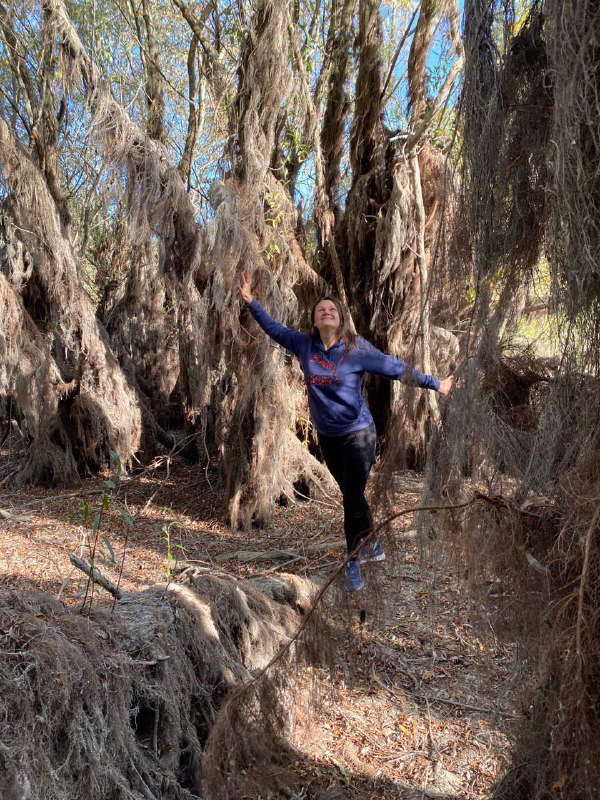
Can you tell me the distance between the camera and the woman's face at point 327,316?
3609mm

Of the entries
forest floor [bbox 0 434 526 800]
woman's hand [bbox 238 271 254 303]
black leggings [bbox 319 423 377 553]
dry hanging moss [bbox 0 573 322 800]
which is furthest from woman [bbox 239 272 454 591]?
dry hanging moss [bbox 0 573 322 800]

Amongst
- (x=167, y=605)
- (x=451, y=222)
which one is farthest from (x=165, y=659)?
(x=451, y=222)

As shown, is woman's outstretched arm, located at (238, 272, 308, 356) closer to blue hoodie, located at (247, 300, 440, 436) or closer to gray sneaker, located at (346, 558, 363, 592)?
blue hoodie, located at (247, 300, 440, 436)

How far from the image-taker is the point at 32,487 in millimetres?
6949

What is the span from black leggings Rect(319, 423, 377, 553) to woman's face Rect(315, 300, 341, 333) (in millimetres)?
636

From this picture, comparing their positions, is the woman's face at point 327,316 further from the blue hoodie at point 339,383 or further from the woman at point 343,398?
the blue hoodie at point 339,383

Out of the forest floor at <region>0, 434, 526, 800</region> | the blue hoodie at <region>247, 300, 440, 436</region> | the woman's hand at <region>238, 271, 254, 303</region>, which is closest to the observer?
the forest floor at <region>0, 434, 526, 800</region>

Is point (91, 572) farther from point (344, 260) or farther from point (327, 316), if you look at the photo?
point (344, 260)

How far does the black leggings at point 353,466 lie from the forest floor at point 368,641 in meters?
0.30

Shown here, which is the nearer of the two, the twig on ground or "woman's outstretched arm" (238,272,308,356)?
the twig on ground

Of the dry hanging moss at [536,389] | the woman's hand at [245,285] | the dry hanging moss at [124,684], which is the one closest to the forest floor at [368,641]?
the dry hanging moss at [536,389]

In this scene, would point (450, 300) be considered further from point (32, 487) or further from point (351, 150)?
point (32, 487)

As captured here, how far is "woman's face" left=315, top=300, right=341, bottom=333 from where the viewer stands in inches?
142

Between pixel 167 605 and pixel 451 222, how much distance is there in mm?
2267
